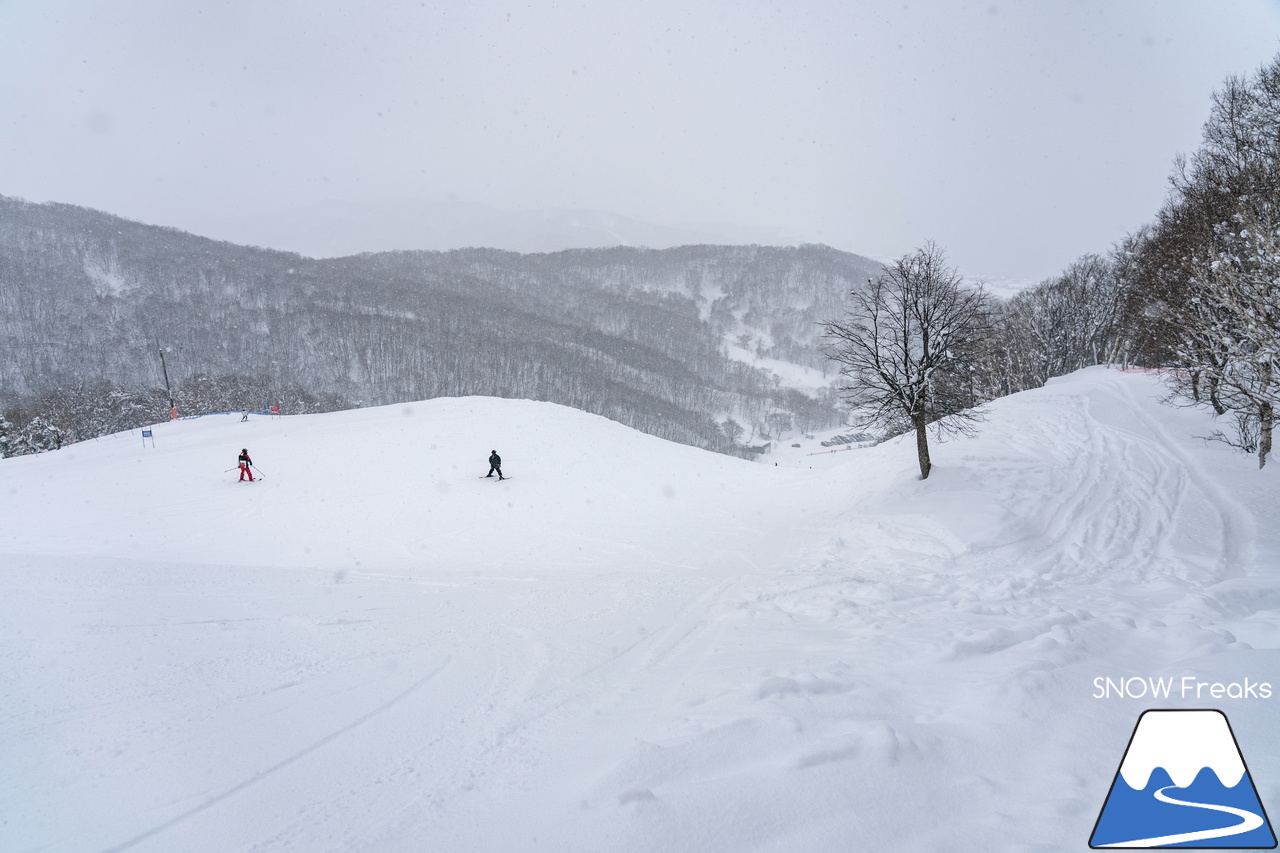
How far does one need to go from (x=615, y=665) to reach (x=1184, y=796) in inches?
189

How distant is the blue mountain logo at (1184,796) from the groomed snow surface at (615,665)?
0.15 meters

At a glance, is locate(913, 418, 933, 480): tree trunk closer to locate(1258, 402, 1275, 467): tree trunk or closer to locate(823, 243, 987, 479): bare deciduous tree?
locate(823, 243, 987, 479): bare deciduous tree

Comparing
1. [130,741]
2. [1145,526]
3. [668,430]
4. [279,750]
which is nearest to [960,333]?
[1145,526]

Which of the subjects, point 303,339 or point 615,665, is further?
point 303,339

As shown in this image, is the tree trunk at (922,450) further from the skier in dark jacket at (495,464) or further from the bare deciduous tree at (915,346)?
the skier in dark jacket at (495,464)

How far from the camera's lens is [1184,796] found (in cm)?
301

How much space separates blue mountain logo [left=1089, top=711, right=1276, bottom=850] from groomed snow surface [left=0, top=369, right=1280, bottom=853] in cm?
15

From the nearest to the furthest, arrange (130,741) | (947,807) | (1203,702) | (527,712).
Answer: (947,807) < (1203,702) < (130,741) < (527,712)

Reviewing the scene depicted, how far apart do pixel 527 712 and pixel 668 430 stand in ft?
431

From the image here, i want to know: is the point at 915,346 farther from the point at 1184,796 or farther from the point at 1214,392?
the point at 1184,796

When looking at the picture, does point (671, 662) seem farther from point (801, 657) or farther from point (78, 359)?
point (78, 359)

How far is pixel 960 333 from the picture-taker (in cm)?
1571

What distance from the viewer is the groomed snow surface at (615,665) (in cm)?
342

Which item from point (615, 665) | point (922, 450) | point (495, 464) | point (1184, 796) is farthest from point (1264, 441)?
point (495, 464)
